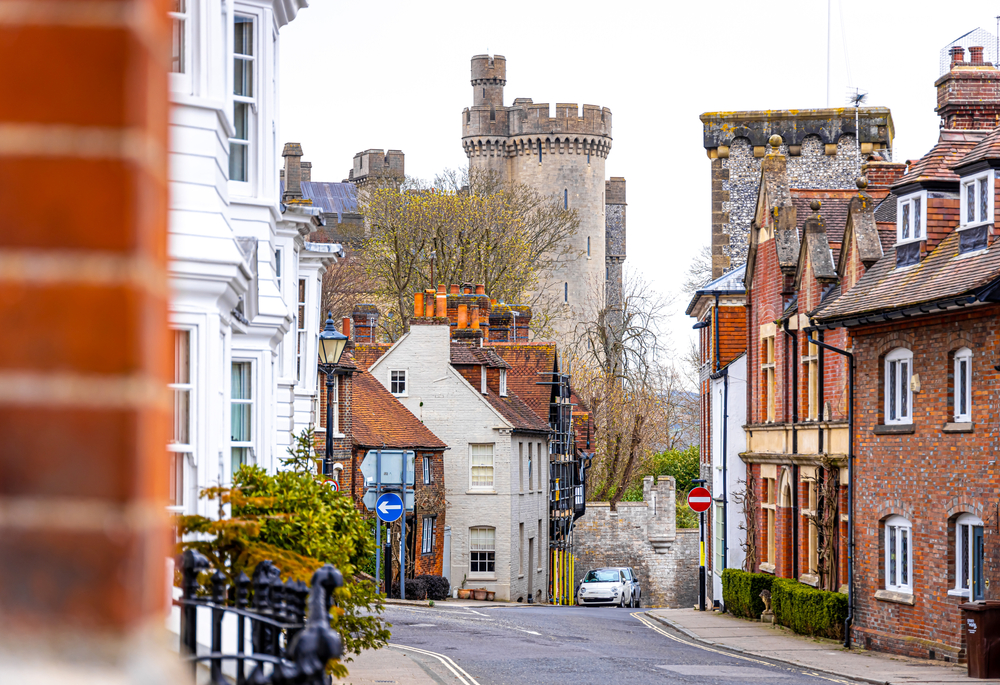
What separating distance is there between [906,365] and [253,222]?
1328 cm

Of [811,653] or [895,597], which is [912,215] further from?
[811,653]

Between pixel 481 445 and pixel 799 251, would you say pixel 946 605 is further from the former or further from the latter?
pixel 481 445

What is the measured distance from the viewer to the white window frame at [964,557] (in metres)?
20.2

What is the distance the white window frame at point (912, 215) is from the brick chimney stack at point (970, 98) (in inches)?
89.8

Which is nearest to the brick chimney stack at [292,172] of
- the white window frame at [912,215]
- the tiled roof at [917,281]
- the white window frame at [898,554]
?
the tiled roof at [917,281]

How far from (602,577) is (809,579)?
1905 cm

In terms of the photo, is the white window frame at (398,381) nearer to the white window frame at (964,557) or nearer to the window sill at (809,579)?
the window sill at (809,579)

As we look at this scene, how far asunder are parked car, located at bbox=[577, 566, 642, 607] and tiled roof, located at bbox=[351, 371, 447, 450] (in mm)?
7129

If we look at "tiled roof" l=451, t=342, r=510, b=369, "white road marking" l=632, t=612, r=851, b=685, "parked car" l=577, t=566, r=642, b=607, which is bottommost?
"parked car" l=577, t=566, r=642, b=607

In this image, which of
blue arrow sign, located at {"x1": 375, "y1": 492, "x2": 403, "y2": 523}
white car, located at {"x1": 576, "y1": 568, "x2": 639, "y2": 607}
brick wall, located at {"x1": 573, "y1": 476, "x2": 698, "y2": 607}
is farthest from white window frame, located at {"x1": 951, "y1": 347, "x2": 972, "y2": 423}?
brick wall, located at {"x1": 573, "y1": 476, "x2": 698, "y2": 607}

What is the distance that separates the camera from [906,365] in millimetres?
22484

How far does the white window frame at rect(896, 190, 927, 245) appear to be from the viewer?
22422 millimetres

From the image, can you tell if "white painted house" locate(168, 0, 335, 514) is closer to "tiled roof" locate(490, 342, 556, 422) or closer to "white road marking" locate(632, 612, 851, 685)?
"white road marking" locate(632, 612, 851, 685)

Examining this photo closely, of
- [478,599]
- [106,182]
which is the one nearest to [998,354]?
[106,182]
